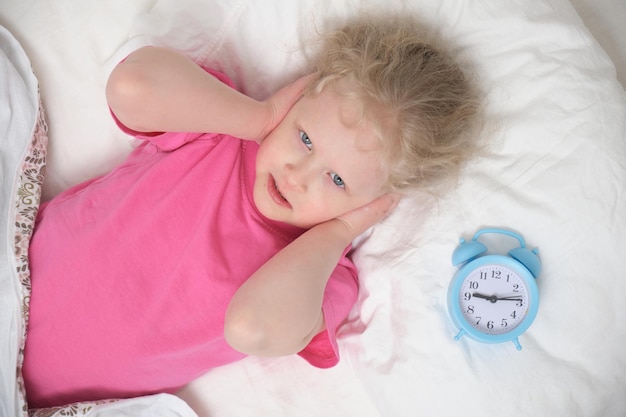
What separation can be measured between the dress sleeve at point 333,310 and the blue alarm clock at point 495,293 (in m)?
0.22

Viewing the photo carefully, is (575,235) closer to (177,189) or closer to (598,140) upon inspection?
(598,140)

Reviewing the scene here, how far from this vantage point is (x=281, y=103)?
118 centimetres

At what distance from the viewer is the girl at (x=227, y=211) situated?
1.06 meters

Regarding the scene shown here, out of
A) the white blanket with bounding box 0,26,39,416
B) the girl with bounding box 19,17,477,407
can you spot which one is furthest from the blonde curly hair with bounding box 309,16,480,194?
the white blanket with bounding box 0,26,39,416

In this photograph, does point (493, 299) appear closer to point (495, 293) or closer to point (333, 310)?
point (495, 293)

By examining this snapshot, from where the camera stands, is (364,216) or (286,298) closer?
(286,298)

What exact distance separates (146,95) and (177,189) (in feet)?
0.73

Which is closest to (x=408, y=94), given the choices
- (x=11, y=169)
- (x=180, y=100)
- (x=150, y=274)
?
(x=180, y=100)

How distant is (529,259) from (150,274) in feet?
2.39

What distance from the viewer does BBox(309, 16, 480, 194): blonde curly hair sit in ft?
3.48

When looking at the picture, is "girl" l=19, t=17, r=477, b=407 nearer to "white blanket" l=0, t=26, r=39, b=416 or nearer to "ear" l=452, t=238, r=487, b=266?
"white blanket" l=0, t=26, r=39, b=416

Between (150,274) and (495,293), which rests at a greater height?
(150,274)

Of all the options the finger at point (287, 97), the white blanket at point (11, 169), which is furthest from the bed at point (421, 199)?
the finger at point (287, 97)

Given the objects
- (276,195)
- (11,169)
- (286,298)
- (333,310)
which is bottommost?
(333,310)
